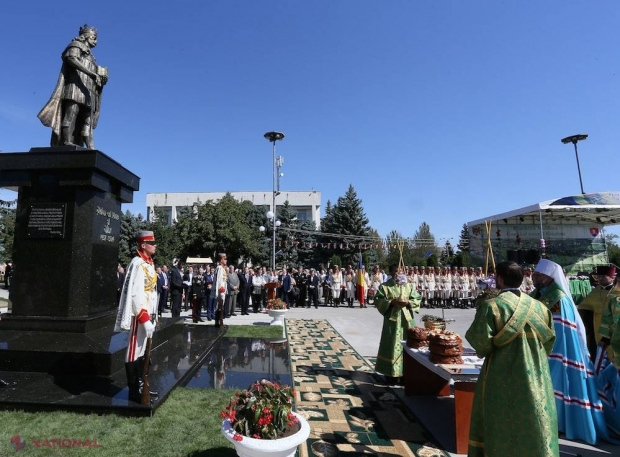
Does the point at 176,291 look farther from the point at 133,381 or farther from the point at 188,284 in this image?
the point at 133,381

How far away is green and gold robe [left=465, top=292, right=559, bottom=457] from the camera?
2920 mm

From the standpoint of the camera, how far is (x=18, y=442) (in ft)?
11.2

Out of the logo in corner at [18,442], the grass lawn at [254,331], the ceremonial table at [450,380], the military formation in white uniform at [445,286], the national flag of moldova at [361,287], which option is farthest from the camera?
the military formation in white uniform at [445,286]

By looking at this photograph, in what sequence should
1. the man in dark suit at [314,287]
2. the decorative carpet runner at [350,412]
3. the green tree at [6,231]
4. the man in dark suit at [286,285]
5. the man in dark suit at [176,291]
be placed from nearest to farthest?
the decorative carpet runner at [350,412]
the man in dark suit at [176,291]
the man in dark suit at [286,285]
the man in dark suit at [314,287]
the green tree at [6,231]

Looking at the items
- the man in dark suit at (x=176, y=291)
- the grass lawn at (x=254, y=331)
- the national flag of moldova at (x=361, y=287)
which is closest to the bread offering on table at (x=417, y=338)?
the grass lawn at (x=254, y=331)

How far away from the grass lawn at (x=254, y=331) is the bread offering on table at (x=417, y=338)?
5020 millimetres

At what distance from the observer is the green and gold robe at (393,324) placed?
20.0 ft

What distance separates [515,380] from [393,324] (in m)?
3.27

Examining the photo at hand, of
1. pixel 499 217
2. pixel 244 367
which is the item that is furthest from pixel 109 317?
pixel 499 217

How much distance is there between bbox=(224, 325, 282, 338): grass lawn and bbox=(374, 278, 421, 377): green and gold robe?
4204 millimetres

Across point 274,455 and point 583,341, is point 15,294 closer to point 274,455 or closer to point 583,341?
point 274,455

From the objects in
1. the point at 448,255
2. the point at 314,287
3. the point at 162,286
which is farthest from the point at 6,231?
the point at 448,255

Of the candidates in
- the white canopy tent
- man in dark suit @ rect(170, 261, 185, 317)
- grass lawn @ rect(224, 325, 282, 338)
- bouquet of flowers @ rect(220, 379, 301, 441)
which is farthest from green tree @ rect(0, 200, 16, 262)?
the white canopy tent

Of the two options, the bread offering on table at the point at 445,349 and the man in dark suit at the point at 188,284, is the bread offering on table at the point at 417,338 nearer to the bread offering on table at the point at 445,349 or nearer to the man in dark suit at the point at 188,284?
the bread offering on table at the point at 445,349
